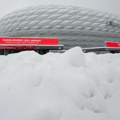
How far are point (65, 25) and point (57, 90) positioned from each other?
145ft

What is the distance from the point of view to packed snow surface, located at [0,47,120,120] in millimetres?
3471

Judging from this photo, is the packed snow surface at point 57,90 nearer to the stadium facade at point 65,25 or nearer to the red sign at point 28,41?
the red sign at point 28,41

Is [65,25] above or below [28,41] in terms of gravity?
below

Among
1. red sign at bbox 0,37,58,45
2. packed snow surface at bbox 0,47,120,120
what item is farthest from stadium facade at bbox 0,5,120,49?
packed snow surface at bbox 0,47,120,120

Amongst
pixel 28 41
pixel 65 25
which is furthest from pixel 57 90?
pixel 65 25

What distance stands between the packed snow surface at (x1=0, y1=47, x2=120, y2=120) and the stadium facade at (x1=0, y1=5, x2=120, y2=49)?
139 ft

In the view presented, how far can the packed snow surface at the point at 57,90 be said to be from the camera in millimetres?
3471

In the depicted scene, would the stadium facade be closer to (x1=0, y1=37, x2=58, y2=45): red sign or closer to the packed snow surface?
(x1=0, y1=37, x2=58, y2=45): red sign

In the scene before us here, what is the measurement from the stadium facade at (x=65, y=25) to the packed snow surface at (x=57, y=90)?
4247 cm

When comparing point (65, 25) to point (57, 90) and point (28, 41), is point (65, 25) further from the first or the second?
point (57, 90)

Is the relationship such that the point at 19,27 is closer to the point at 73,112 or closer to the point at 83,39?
the point at 83,39

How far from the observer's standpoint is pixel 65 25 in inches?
1869

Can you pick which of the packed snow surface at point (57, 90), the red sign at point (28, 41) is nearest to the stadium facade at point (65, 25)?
the red sign at point (28, 41)

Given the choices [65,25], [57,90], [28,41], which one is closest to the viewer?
[57,90]
